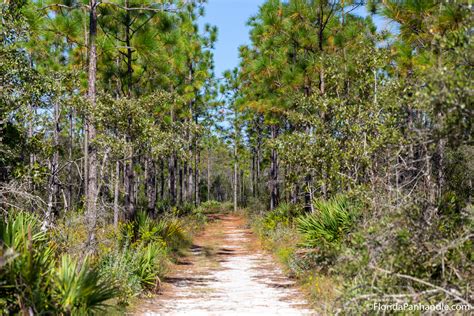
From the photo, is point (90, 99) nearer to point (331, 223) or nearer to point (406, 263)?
point (331, 223)

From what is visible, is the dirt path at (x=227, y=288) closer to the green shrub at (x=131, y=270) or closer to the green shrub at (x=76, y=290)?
the green shrub at (x=131, y=270)

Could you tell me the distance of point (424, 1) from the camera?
11.7 meters

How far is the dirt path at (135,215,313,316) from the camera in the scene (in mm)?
9422

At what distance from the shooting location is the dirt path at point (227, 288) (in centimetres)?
942

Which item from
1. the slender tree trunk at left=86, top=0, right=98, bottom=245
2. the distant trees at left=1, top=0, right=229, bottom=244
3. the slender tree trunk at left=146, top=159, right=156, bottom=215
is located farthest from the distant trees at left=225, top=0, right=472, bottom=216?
the slender tree trunk at left=146, top=159, right=156, bottom=215

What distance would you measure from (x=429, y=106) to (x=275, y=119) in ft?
66.0

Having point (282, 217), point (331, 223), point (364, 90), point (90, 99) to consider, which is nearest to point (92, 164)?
point (90, 99)

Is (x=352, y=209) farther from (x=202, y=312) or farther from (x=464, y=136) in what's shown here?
(x=464, y=136)

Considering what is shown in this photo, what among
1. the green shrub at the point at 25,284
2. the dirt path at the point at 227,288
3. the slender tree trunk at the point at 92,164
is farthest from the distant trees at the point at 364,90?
the slender tree trunk at the point at 92,164

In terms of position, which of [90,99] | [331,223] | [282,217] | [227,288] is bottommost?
[227,288]

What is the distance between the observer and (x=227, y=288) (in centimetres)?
1179

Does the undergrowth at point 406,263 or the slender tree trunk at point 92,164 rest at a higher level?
the slender tree trunk at point 92,164

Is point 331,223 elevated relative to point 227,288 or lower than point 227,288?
elevated

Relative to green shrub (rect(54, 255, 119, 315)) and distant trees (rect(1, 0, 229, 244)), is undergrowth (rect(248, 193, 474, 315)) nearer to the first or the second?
green shrub (rect(54, 255, 119, 315))
